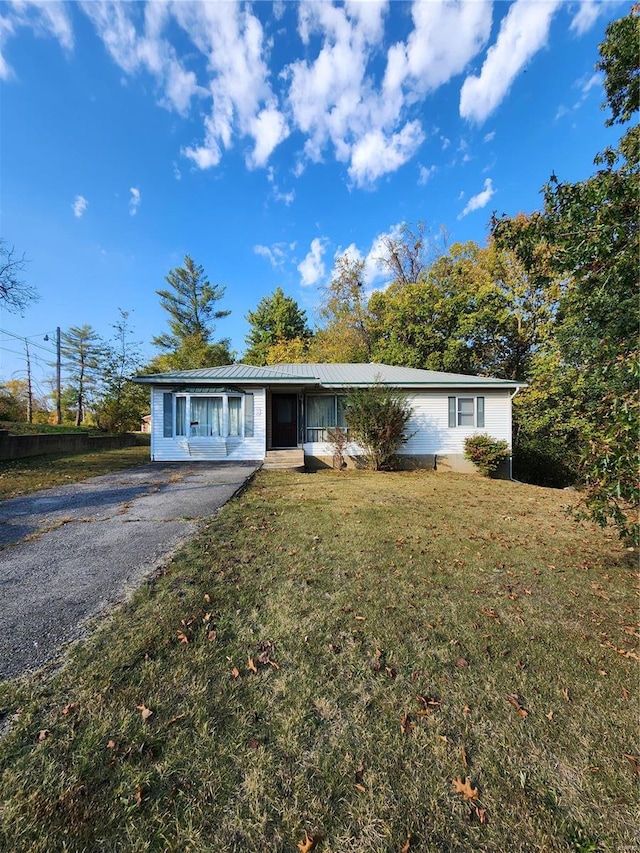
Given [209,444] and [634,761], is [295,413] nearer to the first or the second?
[209,444]

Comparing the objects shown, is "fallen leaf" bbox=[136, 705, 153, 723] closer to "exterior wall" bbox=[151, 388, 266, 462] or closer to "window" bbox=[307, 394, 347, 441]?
"exterior wall" bbox=[151, 388, 266, 462]

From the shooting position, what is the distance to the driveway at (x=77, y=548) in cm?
236

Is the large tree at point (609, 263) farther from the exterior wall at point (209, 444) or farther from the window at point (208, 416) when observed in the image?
the window at point (208, 416)

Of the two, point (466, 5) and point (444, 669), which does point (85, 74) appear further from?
point (444, 669)

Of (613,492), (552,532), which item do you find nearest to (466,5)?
(613,492)

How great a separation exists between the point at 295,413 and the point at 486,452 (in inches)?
280

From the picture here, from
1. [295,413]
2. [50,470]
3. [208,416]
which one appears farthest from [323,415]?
[50,470]

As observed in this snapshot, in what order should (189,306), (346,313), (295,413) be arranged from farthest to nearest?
(189,306), (346,313), (295,413)

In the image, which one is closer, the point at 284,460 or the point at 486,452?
the point at 284,460

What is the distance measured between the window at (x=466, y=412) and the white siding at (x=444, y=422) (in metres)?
0.13

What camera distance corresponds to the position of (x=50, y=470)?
29.4 feet

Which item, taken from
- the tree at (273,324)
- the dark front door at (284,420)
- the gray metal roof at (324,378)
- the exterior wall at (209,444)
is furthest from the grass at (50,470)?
the tree at (273,324)

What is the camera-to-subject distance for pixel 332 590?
10.2ft

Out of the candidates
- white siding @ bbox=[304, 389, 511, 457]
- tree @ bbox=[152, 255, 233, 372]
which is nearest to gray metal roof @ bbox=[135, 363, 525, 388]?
white siding @ bbox=[304, 389, 511, 457]
